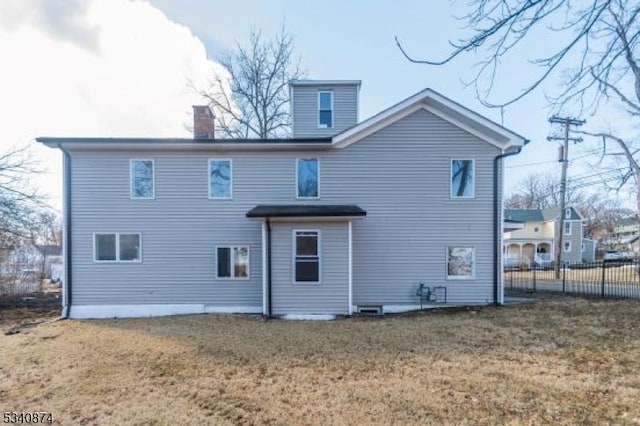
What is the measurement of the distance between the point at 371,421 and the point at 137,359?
15.8ft

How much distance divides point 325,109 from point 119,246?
8.57 metres

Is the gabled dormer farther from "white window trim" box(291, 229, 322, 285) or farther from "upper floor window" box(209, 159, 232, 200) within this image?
"white window trim" box(291, 229, 322, 285)

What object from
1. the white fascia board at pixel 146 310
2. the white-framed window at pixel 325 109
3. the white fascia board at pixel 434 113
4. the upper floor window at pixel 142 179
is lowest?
the white fascia board at pixel 146 310

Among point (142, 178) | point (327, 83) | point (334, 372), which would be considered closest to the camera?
point (334, 372)

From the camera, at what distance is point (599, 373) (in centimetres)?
583

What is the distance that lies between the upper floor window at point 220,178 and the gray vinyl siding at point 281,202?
220 millimetres

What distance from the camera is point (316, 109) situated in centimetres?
1405

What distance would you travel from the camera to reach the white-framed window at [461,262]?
12.0m

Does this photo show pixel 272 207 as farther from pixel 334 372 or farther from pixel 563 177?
pixel 563 177

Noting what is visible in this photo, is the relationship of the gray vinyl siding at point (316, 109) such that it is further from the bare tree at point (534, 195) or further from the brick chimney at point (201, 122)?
the bare tree at point (534, 195)

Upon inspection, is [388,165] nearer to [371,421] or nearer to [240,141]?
[240,141]

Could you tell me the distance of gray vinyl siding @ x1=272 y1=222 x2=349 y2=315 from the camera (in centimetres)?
1107

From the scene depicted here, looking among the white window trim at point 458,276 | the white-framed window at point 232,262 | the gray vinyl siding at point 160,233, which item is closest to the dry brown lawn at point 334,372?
the gray vinyl siding at point 160,233

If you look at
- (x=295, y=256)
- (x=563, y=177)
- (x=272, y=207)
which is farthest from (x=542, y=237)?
(x=272, y=207)
